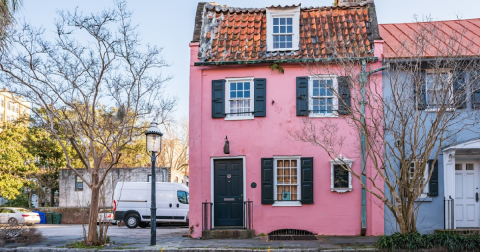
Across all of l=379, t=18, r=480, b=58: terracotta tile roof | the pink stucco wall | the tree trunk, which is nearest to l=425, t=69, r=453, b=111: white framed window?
l=379, t=18, r=480, b=58: terracotta tile roof

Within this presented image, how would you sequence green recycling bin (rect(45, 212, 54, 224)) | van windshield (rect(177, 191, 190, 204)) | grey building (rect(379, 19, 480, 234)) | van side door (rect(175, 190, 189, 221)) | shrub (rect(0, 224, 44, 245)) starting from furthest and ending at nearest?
green recycling bin (rect(45, 212, 54, 224)) → van windshield (rect(177, 191, 190, 204)) → van side door (rect(175, 190, 189, 221)) → grey building (rect(379, 19, 480, 234)) → shrub (rect(0, 224, 44, 245))

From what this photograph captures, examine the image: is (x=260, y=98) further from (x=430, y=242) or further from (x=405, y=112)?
(x=430, y=242)

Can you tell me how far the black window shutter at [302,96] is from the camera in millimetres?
15281

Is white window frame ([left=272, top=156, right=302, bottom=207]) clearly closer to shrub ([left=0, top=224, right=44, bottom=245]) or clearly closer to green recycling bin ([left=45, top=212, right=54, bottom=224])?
shrub ([left=0, top=224, right=44, bottom=245])

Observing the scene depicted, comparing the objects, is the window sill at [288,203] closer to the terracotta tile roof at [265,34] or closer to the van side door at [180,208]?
the terracotta tile roof at [265,34]

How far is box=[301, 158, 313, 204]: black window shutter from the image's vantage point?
1506 cm

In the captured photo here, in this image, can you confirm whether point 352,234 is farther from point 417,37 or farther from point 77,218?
point 77,218

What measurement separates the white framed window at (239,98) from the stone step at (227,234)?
3389 millimetres

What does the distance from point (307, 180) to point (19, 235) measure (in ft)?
27.4

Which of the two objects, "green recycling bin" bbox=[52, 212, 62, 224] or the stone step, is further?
"green recycling bin" bbox=[52, 212, 62, 224]

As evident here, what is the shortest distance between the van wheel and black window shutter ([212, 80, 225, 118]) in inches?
351

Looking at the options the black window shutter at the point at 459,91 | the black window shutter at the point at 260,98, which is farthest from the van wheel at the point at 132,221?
the black window shutter at the point at 459,91

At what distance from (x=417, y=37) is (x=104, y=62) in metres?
8.12

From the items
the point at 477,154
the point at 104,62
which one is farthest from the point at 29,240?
the point at 477,154
